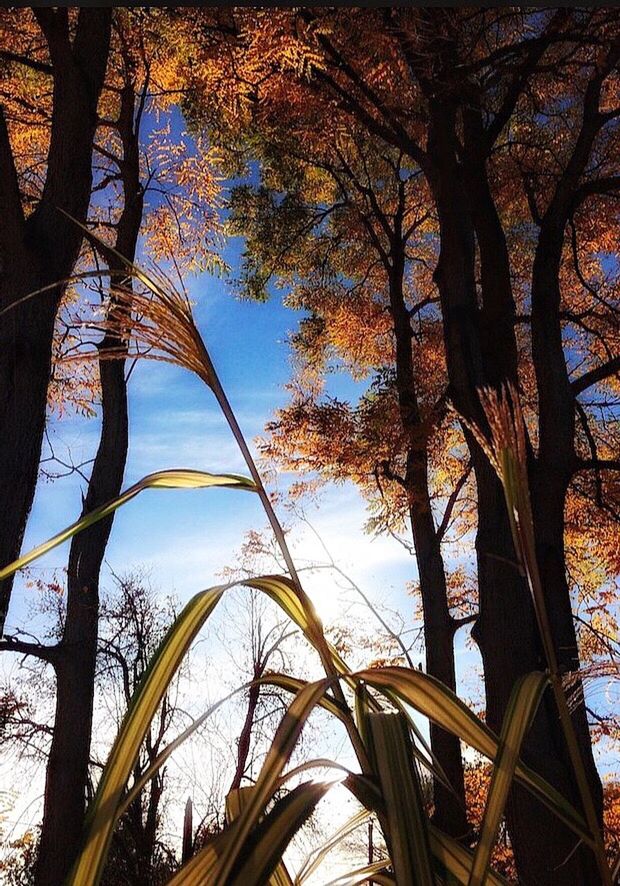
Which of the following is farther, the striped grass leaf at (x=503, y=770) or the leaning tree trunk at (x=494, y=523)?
the leaning tree trunk at (x=494, y=523)

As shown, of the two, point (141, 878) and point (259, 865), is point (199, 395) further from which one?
point (259, 865)

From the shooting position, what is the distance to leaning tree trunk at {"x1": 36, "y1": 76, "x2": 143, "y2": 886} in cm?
357

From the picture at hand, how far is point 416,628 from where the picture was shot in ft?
15.4

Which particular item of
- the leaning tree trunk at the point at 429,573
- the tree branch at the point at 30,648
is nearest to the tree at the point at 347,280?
the leaning tree trunk at the point at 429,573

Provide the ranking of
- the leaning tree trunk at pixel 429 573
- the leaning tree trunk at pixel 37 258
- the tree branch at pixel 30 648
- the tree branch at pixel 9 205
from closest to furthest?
the leaning tree trunk at pixel 37 258 < the tree branch at pixel 9 205 < the tree branch at pixel 30 648 < the leaning tree trunk at pixel 429 573

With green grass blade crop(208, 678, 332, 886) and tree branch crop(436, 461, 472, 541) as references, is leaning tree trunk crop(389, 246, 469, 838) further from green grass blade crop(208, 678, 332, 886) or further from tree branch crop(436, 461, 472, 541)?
green grass blade crop(208, 678, 332, 886)

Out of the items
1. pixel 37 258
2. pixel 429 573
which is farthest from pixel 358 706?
pixel 429 573

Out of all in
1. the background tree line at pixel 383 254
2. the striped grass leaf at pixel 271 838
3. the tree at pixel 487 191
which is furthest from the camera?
the tree at pixel 487 191

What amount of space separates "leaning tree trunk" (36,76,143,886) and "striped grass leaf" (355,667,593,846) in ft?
9.96

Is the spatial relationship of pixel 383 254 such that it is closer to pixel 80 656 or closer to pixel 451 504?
pixel 451 504

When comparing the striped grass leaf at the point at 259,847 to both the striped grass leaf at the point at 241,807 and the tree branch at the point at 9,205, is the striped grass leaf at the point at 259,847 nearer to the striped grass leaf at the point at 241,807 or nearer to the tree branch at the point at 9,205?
the striped grass leaf at the point at 241,807

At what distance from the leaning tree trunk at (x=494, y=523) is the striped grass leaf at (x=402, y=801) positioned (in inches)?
85.6

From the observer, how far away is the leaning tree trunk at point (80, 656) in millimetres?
3570

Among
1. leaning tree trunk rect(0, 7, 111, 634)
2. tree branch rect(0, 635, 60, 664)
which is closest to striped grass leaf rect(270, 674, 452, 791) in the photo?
leaning tree trunk rect(0, 7, 111, 634)
